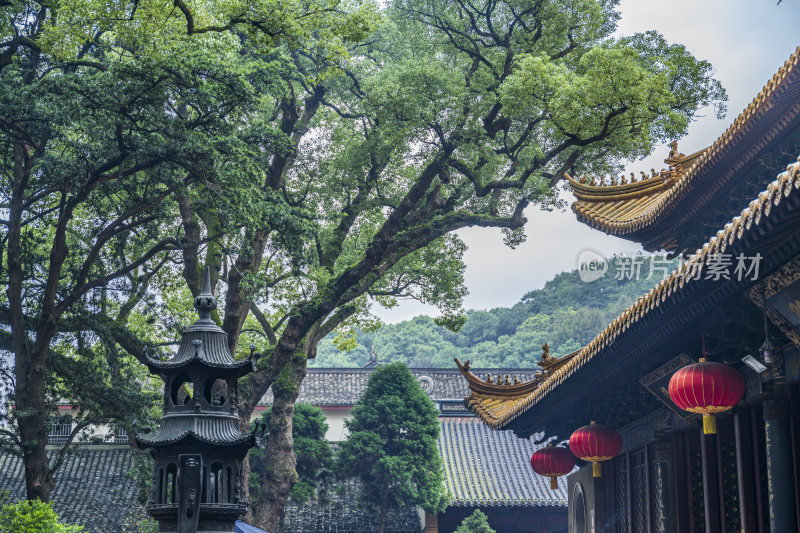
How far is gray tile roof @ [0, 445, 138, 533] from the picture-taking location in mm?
20094

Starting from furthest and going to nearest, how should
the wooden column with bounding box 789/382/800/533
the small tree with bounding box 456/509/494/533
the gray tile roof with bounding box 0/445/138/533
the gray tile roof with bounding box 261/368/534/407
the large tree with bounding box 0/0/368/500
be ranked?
1. the gray tile roof with bounding box 261/368/534/407
2. the gray tile roof with bounding box 0/445/138/533
3. the small tree with bounding box 456/509/494/533
4. the large tree with bounding box 0/0/368/500
5. the wooden column with bounding box 789/382/800/533

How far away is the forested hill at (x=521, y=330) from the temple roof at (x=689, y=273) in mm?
43586

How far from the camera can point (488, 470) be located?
77.4ft

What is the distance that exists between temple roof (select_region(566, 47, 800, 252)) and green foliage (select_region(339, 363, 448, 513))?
1184cm

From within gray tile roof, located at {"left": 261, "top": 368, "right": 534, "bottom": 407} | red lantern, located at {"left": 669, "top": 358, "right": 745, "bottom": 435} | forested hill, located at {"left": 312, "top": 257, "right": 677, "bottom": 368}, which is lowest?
red lantern, located at {"left": 669, "top": 358, "right": 745, "bottom": 435}

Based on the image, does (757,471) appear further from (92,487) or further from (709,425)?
(92,487)

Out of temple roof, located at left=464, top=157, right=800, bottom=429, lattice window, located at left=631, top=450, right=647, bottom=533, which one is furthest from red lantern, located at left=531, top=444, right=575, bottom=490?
lattice window, located at left=631, top=450, right=647, bottom=533

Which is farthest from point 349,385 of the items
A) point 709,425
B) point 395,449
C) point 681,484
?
point 709,425

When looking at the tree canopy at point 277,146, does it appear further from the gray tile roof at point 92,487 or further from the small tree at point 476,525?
the small tree at point 476,525

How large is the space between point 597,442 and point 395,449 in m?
11.7

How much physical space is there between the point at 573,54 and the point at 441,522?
12231 mm

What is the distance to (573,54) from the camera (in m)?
15.3

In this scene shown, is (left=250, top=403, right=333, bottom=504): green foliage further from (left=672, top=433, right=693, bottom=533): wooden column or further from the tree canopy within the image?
(left=672, top=433, right=693, bottom=533): wooden column

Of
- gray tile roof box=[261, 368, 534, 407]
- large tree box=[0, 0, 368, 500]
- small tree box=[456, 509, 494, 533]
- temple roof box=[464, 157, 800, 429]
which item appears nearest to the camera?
temple roof box=[464, 157, 800, 429]
